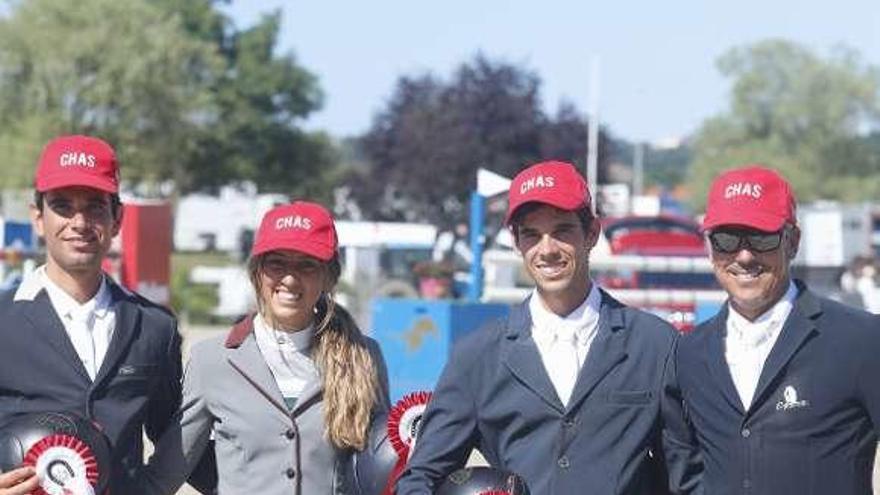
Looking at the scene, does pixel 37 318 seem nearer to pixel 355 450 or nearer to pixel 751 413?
pixel 355 450

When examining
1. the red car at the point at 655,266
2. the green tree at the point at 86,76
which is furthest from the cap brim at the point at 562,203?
the green tree at the point at 86,76

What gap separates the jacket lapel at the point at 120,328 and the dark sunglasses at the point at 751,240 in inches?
64.3

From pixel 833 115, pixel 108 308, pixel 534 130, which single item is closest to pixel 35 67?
pixel 534 130

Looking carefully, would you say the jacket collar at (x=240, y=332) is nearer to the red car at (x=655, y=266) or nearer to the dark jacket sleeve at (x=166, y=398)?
the dark jacket sleeve at (x=166, y=398)

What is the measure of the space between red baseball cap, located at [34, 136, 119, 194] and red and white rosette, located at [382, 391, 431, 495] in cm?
98

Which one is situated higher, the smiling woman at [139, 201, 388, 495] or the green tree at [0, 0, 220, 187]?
the green tree at [0, 0, 220, 187]

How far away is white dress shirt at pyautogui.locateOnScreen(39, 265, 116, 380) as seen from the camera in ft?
17.6

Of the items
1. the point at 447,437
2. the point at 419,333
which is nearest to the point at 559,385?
the point at 447,437

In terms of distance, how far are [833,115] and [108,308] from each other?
80213mm

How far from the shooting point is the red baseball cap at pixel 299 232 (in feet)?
17.4

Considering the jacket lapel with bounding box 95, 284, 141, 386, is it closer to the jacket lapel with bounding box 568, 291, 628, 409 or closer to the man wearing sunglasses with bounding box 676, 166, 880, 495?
the jacket lapel with bounding box 568, 291, 628, 409

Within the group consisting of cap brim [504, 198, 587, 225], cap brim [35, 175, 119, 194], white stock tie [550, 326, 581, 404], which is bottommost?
white stock tie [550, 326, 581, 404]

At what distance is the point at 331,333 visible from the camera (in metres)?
5.43

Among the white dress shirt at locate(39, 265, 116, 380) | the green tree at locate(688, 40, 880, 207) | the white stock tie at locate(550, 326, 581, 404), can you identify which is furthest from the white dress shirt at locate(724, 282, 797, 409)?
the green tree at locate(688, 40, 880, 207)
